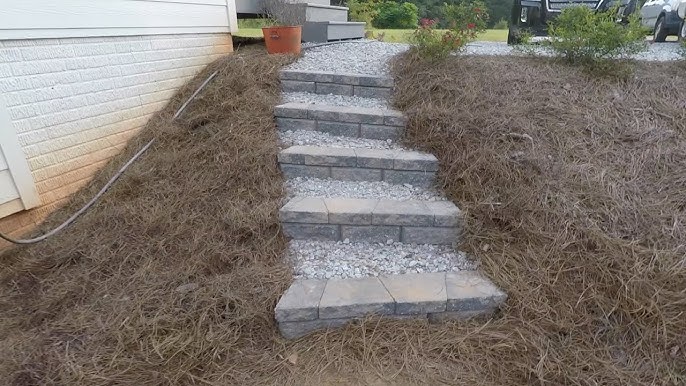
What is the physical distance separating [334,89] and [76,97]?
1.83m

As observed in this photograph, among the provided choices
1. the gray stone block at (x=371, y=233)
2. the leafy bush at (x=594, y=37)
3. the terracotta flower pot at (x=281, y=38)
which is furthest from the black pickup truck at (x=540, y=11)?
the gray stone block at (x=371, y=233)

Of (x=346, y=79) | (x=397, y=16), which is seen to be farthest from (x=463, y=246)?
(x=397, y=16)

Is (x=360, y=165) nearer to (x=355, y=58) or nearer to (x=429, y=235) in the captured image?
(x=429, y=235)

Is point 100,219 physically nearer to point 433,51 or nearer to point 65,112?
point 65,112

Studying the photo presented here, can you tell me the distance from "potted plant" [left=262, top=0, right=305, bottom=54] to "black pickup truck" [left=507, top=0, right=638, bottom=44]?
2770 mm

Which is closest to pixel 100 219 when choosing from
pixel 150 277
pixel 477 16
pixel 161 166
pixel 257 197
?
pixel 161 166

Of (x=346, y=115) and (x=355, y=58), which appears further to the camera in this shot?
(x=355, y=58)

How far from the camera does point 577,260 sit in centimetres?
176

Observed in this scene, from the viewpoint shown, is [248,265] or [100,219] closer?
[248,265]

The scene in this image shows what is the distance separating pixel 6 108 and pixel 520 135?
2950 millimetres

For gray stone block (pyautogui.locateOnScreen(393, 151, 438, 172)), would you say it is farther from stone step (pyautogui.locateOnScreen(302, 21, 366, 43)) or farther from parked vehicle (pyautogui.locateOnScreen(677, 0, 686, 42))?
parked vehicle (pyautogui.locateOnScreen(677, 0, 686, 42))

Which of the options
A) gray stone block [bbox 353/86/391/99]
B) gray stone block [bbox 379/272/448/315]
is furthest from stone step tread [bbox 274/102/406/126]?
gray stone block [bbox 379/272/448/315]

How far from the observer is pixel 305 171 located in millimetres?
2414

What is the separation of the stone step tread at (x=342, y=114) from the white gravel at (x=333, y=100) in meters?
0.16
